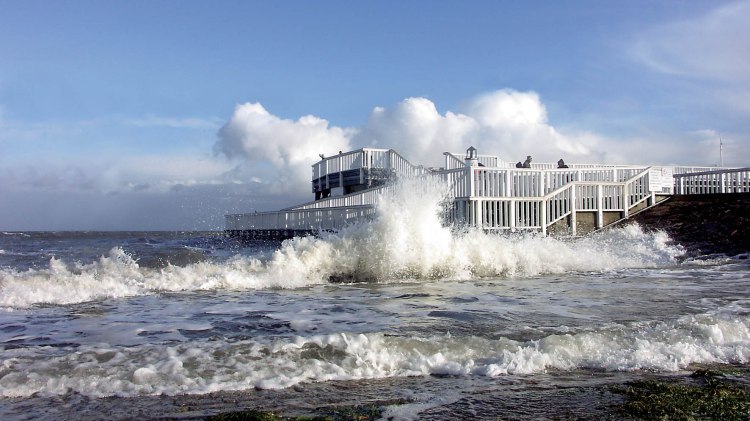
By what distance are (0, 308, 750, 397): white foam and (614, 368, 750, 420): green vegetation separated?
53cm

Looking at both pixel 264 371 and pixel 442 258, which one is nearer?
pixel 264 371

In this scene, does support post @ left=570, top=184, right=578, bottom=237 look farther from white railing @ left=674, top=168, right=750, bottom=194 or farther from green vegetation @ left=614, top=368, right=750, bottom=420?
green vegetation @ left=614, top=368, right=750, bottom=420

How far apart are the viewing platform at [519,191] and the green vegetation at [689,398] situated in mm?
12978

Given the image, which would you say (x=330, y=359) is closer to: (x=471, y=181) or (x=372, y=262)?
(x=372, y=262)

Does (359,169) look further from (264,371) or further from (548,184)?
(264,371)

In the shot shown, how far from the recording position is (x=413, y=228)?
572 inches

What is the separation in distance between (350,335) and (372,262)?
751 centimetres

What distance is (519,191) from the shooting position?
19.6m

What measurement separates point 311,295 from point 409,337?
452 cm

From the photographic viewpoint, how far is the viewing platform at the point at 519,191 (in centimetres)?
1872

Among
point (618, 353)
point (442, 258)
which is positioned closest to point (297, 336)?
point (618, 353)

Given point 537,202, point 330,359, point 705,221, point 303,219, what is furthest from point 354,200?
point 330,359

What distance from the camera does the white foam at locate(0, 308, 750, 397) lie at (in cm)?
505

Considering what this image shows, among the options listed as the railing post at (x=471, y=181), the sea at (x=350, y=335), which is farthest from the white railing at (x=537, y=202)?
the sea at (x=350, y=335)
